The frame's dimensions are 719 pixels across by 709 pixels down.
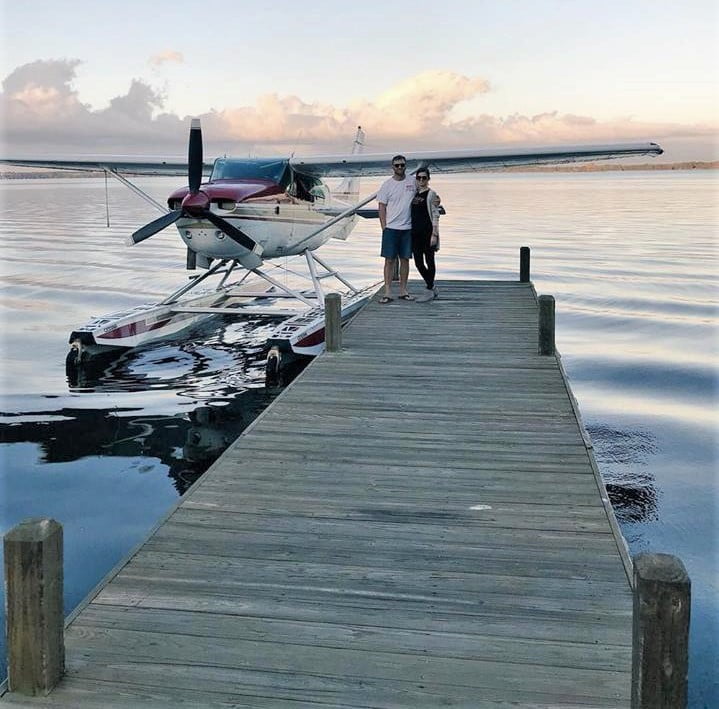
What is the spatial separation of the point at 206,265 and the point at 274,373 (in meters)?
2.82

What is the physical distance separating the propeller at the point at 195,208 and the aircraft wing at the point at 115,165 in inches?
118

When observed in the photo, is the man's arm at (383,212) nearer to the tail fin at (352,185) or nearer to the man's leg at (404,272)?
the man's leg at (404,272)

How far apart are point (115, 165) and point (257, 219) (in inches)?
158

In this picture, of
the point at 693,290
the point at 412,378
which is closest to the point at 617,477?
the point at 412,378

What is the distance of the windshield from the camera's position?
1279cm

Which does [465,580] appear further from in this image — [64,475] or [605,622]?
[64,475]

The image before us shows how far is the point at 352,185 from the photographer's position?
18.0 m

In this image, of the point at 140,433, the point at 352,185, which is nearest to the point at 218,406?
the point at 140,433

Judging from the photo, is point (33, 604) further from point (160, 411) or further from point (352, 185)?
point (352, 185)

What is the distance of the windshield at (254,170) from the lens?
1279cm

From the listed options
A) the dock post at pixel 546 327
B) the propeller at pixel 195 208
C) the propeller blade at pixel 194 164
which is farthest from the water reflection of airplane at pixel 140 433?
the propeller blade at pixel 194 164

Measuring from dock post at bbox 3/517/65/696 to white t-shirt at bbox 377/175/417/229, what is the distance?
7.98 meters

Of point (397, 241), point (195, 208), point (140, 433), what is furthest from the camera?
point (195, 208)

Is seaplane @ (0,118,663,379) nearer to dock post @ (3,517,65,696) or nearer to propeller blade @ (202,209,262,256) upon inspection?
propeller blade @ (202,209,262,256)
